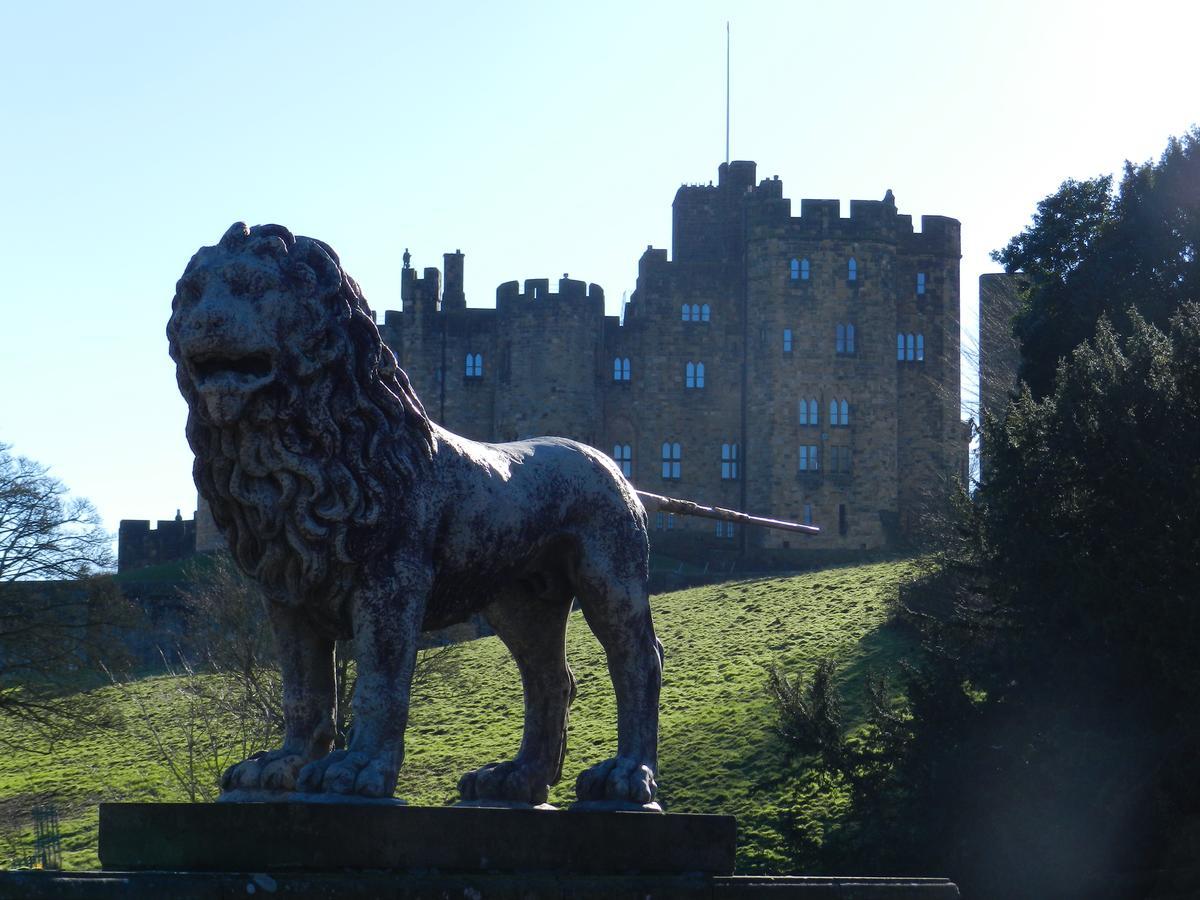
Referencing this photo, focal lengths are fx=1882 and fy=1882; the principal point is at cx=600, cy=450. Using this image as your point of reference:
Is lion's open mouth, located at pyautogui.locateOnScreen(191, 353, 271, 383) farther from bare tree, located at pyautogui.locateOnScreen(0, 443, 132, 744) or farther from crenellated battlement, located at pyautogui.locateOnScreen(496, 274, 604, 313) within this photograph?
crenellated battlement, located at pyautogui.locateOnScreen(496, 274, 604, 313)

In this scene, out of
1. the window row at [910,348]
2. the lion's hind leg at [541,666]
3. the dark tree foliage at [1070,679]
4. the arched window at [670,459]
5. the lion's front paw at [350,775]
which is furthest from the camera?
the window row at [910,348]

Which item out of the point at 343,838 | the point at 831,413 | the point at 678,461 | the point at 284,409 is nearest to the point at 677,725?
the point at 284,409

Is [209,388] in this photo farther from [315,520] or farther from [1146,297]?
[1146,297]

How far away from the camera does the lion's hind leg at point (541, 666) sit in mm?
8625

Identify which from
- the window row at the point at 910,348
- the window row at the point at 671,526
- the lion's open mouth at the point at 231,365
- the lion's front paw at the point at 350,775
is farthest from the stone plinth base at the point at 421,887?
the window row at the point at 910,348

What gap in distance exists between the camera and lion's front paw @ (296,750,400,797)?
7309mm

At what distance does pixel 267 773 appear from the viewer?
7652 mm

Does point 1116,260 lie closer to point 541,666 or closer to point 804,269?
point 541,666

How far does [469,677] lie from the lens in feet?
135

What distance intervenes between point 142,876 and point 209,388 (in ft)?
6.27

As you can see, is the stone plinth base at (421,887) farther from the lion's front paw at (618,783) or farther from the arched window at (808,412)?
the arched window at (808,412)

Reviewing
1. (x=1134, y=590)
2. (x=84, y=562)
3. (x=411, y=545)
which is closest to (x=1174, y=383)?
(x=1134, y=590)

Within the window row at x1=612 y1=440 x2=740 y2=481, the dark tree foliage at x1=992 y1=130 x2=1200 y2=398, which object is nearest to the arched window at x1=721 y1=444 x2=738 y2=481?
the window row at x1=612 y1=440 x2=740 y2=481

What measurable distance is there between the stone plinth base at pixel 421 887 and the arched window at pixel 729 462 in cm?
6541
